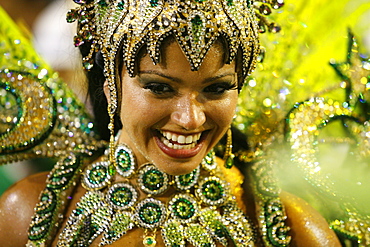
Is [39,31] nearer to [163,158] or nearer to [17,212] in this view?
[17,212]

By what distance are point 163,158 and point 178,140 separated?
7cm

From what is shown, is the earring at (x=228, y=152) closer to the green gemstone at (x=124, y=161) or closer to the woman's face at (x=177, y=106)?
the woman's face at (x=177, y=106)

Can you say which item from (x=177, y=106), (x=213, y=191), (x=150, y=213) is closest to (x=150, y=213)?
(x=150, y=213)

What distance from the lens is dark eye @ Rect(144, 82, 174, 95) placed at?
1204 mm

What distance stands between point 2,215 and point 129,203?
0.40m

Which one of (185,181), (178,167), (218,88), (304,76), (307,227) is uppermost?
(218,88)

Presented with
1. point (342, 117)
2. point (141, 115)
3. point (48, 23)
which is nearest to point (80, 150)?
point (141, 115)

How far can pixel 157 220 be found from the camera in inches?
55.2

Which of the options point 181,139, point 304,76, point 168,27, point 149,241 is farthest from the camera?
point 304,76

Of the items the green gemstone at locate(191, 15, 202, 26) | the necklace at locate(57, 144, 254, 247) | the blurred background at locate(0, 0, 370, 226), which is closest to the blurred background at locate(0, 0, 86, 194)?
the blurred background at locate(0, 0, 370, 226)

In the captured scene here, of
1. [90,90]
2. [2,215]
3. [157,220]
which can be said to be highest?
[90,90]

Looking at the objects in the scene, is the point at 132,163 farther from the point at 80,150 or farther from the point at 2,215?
the point at 2,215

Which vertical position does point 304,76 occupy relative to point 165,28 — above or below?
below

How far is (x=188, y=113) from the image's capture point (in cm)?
119
